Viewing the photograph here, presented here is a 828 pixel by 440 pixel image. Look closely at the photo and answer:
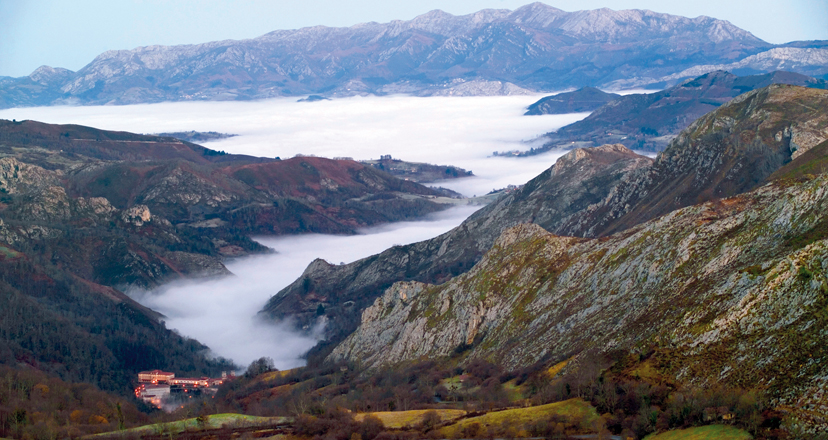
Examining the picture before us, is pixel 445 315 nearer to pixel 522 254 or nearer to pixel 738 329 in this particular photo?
pixel 522 254

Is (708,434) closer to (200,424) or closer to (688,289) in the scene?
(688,289)

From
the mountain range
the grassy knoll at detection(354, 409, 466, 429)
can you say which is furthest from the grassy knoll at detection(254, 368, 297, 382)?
the grassy knoll at detection(354, 409, 466, 429)

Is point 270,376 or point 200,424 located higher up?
point 200,424

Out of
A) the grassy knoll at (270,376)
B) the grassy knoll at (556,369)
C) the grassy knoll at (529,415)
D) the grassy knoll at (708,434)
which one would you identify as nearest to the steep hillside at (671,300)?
the grassy knoll at (556,369)

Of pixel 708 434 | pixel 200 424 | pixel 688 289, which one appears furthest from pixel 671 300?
pixel 200 424

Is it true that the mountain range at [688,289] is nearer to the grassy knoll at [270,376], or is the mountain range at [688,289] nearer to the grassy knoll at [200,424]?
the grassy knoll at [270,376]

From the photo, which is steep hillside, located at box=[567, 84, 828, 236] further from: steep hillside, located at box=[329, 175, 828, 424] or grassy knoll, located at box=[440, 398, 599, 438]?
grassy knoll, located at box=[440, 398, 599, 438]
